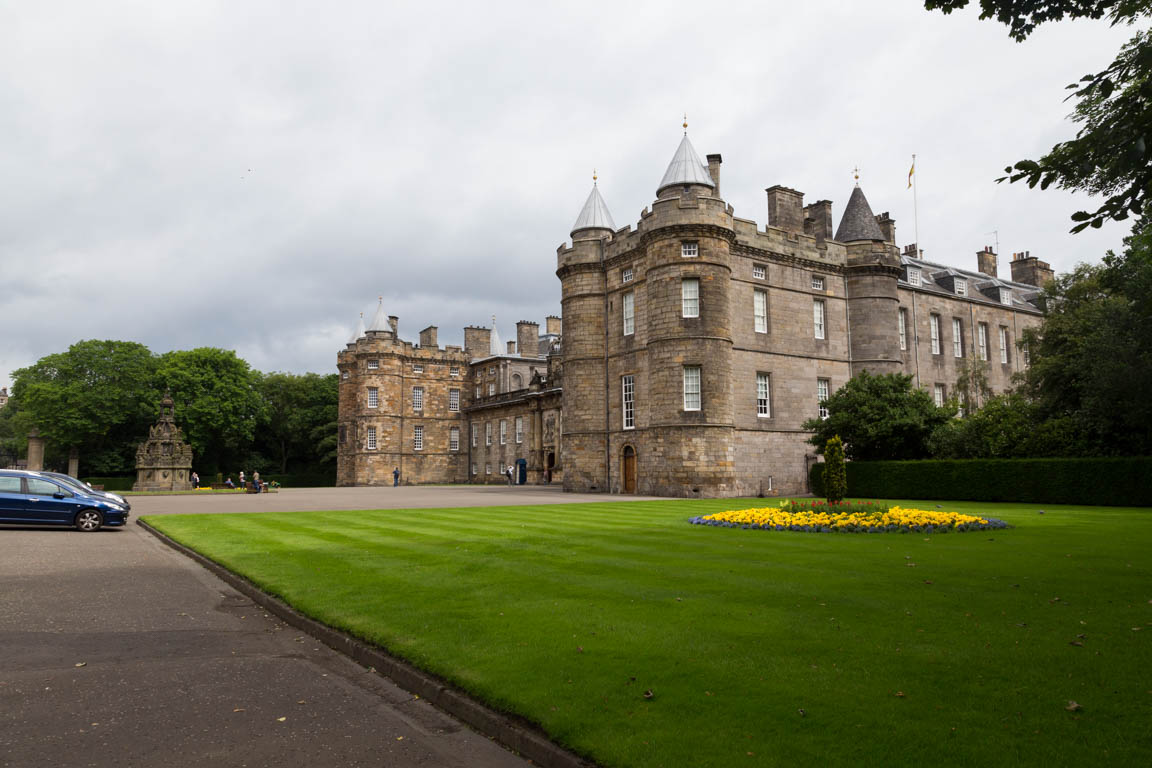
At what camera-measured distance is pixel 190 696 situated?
619 cm

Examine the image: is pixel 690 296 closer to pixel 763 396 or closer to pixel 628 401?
pixel 628 401

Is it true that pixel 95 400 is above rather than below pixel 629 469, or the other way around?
above

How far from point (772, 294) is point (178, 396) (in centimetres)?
4851

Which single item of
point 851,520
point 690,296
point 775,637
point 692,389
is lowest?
point 775,637

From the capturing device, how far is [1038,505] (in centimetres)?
2688

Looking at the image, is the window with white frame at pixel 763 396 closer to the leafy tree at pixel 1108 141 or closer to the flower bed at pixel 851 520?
the flower bed at pixel 851 520

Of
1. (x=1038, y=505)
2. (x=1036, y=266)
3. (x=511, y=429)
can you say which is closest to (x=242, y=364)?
(x=511, y=429)

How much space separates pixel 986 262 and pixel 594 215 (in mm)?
32905

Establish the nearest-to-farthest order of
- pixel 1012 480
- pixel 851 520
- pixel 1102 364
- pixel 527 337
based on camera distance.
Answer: pixel 851 520, pixel 1102 364, pixel 1012 480, pixel 527 337

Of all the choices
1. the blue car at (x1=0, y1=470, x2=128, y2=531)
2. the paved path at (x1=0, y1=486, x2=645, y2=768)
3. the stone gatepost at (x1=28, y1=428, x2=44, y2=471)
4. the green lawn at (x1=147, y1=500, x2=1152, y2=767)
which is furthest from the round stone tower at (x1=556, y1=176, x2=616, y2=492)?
the stone gatepost at (x1=28, y1=428, x2=44, y2=471)

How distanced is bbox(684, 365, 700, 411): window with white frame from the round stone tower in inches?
244

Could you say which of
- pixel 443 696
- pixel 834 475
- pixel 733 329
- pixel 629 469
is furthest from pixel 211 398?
pixel 443 696

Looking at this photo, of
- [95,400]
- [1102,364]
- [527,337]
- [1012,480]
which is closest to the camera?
[1102,364]

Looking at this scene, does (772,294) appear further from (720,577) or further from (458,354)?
(458,354)
